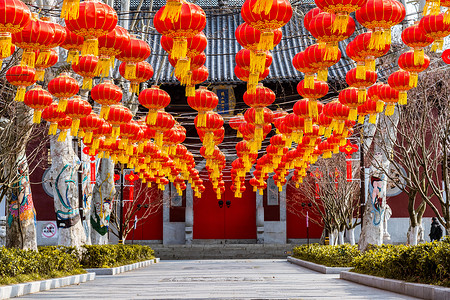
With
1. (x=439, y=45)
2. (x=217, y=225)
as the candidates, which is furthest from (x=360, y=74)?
(x=217, y=225)

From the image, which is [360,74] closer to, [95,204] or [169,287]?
[169,287]

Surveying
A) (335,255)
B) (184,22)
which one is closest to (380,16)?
(184,22)

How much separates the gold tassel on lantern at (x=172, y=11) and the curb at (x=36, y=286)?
19.1ft

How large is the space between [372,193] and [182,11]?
37.0 ft

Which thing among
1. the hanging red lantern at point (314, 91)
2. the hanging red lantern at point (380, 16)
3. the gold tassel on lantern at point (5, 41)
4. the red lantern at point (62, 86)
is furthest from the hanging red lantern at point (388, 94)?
the gold tassel on lantern at point (5, 41)

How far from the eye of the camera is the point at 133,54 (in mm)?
9633

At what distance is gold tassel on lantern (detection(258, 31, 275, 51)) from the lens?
27.3 feet

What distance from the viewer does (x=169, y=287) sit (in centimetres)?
1347

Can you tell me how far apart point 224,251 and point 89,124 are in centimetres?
1887

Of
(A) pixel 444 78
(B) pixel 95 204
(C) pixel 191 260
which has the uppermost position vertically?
(A) pixel 444 78

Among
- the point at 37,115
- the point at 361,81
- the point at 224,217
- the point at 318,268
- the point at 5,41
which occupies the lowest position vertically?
the point at 318,268

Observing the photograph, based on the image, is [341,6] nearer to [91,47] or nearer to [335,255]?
[91,47]

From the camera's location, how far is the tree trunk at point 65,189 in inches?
644

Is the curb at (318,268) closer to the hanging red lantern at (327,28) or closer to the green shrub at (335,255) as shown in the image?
the green shrub at (335,255)
